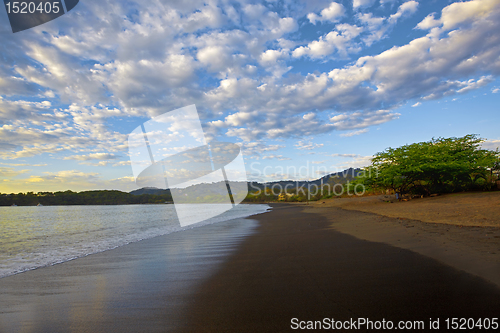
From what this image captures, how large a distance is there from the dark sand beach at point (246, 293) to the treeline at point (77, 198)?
404 feet

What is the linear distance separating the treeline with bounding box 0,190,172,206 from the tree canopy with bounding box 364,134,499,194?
119096 mm

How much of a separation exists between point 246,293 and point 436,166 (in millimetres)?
21465

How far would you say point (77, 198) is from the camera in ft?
351

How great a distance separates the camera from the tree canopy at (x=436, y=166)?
1947 cm

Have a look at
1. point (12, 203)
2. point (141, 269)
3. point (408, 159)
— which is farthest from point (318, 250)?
point (12, 203)

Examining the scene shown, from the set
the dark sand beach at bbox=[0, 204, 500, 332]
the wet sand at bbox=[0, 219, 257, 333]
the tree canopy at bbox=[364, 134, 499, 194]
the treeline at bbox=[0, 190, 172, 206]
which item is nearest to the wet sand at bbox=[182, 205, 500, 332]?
the dark sand beach at bbox=[0, 204, 500, 332]

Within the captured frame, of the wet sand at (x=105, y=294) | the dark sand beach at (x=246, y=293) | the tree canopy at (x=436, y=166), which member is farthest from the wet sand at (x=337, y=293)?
the tree canopy at (x=436, y=166)

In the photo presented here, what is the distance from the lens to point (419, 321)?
9.18 feet

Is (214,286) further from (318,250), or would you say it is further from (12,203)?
(12,203)

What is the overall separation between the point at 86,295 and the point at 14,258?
663cm

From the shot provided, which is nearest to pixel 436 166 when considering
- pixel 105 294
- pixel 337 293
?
pixel 337 293

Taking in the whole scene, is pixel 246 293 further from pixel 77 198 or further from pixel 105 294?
pixel 77 198

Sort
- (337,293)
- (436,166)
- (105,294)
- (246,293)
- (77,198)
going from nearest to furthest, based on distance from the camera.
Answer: (337,293)
(246,293)
(105,294)
(436,166)
(77,198)

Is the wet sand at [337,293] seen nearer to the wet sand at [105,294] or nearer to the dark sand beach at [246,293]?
the dark sand beach at [246,293]
